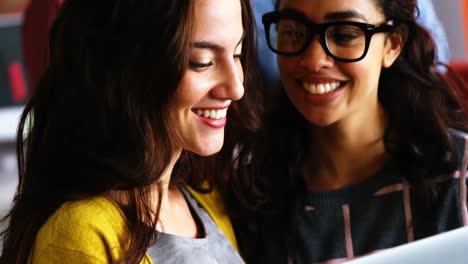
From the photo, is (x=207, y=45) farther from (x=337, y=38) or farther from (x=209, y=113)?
(x=337, y=38)

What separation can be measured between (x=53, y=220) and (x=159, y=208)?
0.17 metres

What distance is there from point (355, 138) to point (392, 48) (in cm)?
19

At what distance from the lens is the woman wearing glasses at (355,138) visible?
1382mm

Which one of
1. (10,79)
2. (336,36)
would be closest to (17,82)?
(10,79)

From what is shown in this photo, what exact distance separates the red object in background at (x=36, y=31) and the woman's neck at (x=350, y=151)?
1.01 m

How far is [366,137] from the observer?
1.48m

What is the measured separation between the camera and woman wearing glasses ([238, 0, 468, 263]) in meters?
1.38

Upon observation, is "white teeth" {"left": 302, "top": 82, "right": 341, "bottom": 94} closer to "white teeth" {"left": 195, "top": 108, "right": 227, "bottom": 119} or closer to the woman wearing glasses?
the woman wearing glasses

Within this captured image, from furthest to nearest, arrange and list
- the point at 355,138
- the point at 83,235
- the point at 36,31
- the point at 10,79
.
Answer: the point at 10,79
the point at 36,31
the point at 355,138
the point at 83,235

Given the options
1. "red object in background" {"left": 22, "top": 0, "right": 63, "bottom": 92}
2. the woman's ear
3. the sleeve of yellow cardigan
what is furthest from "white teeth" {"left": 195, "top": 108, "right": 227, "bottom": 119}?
"red object in background" {"left": 22, "top": 0, "right": 63, "bottom": 92}

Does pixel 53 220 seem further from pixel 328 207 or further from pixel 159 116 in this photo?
pixel 328 207

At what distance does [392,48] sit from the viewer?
→ 146 centimetres

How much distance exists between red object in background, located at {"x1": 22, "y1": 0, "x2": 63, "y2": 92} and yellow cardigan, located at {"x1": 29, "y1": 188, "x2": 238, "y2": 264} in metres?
1.13

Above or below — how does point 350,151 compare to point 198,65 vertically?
below
